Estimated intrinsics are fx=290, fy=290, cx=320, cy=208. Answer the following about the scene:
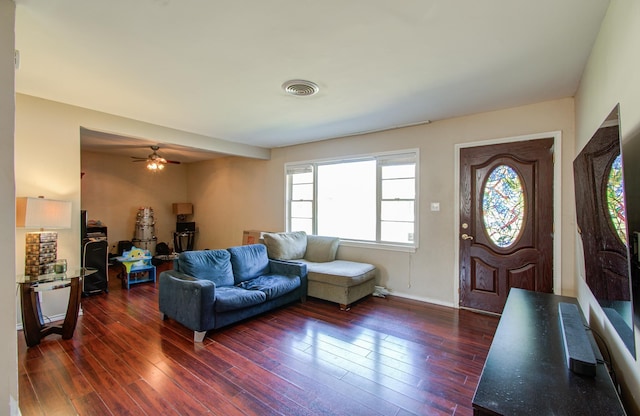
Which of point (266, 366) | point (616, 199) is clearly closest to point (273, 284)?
point (266, 366)

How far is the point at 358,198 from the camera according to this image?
4.76 meters

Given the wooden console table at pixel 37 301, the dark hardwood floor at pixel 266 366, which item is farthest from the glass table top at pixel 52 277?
the dark hardwood floor at pixel 266 366

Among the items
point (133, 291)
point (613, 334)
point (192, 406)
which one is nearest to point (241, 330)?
point (192, 406)

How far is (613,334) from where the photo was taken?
1.51m

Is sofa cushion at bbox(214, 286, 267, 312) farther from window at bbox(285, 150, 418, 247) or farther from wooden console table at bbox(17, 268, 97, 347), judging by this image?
window at bbox(285, 150, 418, 247)

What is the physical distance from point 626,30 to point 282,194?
490 centimetres

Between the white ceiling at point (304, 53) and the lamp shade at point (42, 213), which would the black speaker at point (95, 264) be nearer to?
the lamp shade at point (42, 213)

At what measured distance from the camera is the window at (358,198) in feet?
14.0

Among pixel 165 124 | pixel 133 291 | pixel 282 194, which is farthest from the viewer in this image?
pixel 282 194

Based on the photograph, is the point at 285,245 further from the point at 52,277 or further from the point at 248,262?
the point at 52,277

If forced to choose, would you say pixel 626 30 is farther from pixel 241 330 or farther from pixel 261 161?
pixel 261 161

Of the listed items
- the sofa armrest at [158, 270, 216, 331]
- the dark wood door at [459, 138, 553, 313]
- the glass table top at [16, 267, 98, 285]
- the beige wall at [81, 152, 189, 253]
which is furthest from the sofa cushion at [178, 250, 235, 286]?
the beige wall at [81, 152, 189, 253]

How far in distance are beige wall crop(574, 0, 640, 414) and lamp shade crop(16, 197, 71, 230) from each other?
173 inches

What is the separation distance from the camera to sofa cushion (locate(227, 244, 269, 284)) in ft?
12.2
